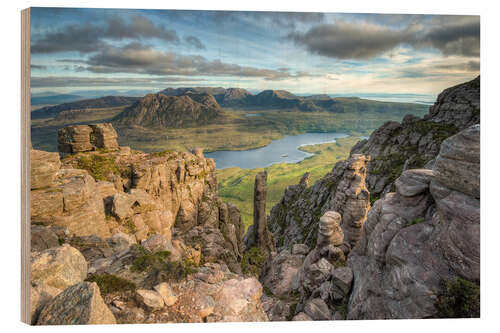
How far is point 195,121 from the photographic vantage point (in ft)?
45.5

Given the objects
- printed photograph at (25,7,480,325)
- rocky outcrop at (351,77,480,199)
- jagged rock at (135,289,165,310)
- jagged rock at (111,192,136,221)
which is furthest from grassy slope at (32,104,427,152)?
jagged rock at (135,289,165,310)

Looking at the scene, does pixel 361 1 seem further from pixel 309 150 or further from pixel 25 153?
pixel 25 153

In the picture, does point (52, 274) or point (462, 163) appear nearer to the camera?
point (52, 274)

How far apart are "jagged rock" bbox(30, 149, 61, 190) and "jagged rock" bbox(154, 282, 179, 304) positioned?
537 cm

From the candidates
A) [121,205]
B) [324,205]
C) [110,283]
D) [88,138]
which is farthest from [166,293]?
[324,205]

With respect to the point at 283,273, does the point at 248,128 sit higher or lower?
higher

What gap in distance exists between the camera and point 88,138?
15562mm

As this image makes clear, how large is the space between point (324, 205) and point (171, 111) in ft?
68.0

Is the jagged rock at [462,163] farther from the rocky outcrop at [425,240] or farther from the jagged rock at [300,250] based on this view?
the jagged rock at [300,250]

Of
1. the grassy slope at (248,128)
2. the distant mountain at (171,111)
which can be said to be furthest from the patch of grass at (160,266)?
the grassy slope at (248,128)

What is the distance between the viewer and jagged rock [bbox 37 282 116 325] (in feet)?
15.5

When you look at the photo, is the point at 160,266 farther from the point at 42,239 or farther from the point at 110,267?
the point at 42,239

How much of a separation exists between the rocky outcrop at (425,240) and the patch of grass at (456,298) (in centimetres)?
12

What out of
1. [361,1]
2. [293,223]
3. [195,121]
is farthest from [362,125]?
[293,223]
